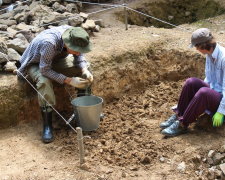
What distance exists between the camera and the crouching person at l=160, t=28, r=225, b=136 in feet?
15.2

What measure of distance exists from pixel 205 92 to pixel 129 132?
3.88ft

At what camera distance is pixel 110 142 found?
511cm

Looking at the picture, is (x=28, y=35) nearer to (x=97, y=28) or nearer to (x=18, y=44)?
(x=18, y=44)

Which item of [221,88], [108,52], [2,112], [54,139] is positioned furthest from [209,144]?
[2,112]

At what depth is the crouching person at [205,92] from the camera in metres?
4.63

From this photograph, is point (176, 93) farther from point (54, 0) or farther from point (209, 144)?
point (54, 0)

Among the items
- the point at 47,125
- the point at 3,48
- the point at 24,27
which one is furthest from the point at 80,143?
the point at 24,27

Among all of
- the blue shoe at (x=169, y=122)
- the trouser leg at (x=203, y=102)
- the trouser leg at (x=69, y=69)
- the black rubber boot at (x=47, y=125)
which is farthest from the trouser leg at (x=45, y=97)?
the trouser leg at (x=203, y=102)

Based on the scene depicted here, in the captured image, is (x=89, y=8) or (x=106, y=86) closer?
(x=106, y=86)

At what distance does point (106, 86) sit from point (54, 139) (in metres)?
1.32

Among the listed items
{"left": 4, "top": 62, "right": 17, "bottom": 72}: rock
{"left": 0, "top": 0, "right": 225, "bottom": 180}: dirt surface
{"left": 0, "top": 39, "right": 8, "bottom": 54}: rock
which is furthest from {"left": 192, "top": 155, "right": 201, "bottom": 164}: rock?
{"left": 0, "top": 39, "right": 8, "bottom": 54}: rock

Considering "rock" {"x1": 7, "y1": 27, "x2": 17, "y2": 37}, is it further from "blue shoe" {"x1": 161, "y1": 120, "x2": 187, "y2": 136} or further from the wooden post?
"blue shoe" {"x1": 161, "y1": 120, "x2": 187, "y2": 136}

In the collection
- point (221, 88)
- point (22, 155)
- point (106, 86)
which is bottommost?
point (22, 155)

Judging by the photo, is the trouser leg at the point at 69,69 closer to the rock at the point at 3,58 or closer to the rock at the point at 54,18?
the rock at the point at 3,58
